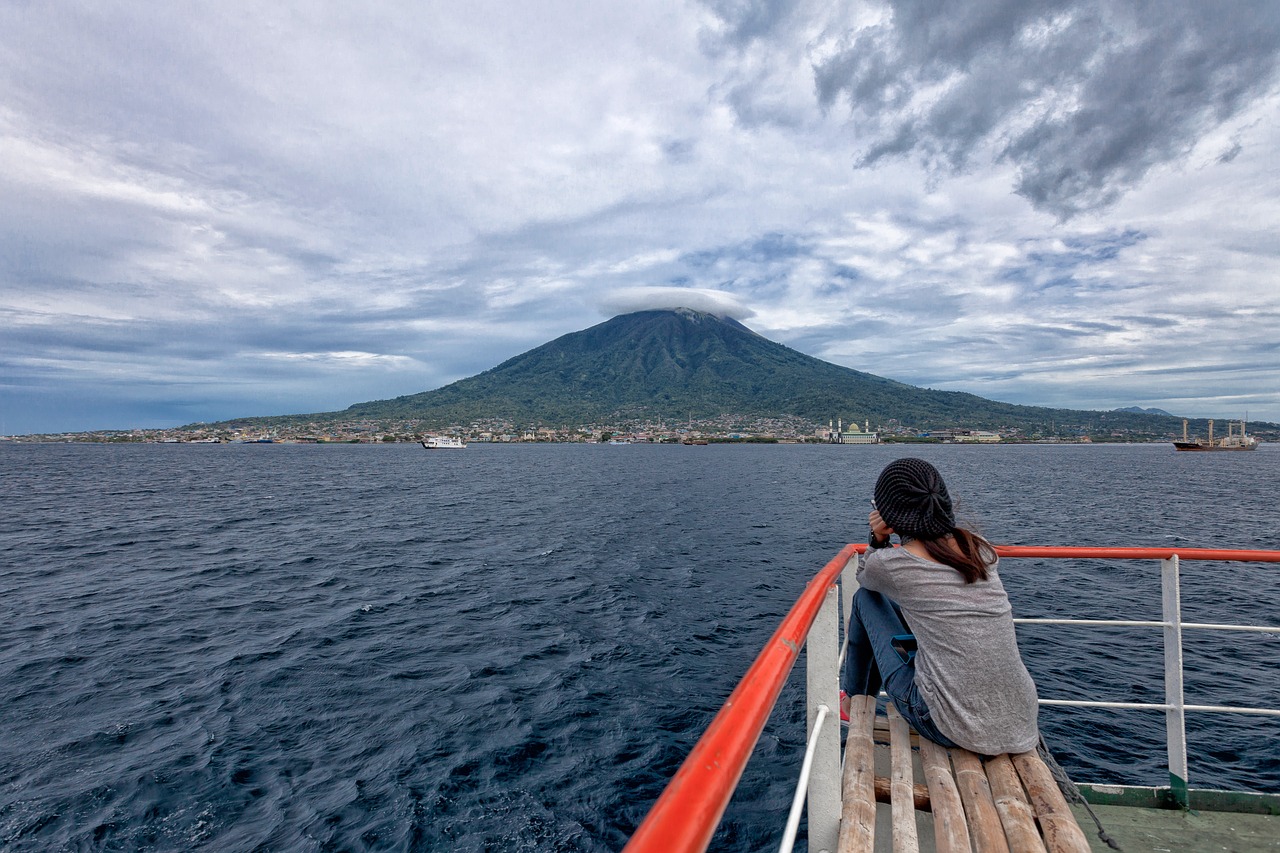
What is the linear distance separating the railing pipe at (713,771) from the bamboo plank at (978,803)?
3.90ft

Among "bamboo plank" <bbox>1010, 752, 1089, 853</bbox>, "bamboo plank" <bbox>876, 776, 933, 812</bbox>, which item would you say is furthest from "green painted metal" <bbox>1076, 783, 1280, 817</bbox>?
"bamboo plank" <bbox>876, 776, 933, 812</bbox>

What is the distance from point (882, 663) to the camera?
3186 millimetres

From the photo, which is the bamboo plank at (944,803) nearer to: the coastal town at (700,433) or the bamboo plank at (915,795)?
the bamboo plank at (915,795)

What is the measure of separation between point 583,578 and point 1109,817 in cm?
1417

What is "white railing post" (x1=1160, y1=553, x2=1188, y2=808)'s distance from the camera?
3.62m

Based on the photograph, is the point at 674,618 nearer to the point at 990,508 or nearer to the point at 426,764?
the point at 426,764

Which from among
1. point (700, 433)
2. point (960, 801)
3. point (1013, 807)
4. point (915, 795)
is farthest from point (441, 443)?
point (1013, 807)

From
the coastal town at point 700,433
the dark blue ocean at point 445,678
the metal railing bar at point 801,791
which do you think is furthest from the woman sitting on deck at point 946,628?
the coastal town at point 700,433

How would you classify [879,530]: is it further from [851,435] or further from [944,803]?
[851,435]

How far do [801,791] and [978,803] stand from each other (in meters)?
1.20

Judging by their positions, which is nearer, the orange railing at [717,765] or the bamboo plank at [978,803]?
the orange railing at [717,765]

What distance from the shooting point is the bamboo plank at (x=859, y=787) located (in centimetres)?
211

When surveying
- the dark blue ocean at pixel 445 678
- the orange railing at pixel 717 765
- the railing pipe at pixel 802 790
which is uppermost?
the orange railing at pixel 717 765

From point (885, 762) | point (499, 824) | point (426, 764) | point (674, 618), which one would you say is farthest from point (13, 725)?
point (885, 762)
